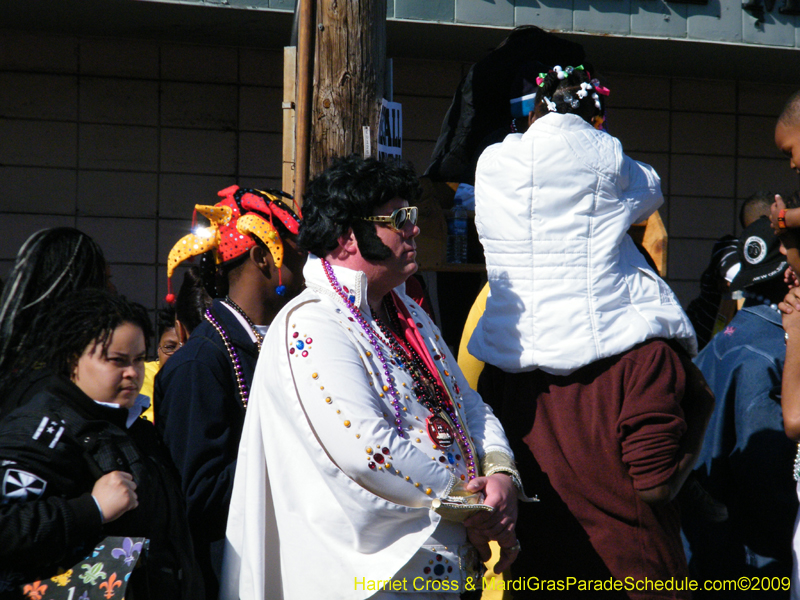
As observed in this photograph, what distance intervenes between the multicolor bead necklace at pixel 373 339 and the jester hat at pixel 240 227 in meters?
0.51

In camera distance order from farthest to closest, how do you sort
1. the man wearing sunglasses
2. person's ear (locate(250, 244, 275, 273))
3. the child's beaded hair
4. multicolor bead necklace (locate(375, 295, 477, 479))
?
1. person's ear (locate(250, 244, 275, 273))
2. the child's beaded hair
3. multicolor bead necklace (locate(375, 295, 477, 479))
4. the man wearing sunglasses

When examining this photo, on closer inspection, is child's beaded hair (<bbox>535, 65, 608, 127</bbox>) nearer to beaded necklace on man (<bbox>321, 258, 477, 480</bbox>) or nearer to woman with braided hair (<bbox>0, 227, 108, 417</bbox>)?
beaded necklace on man (<bbox>321, 258, 477, 480</bbox>)

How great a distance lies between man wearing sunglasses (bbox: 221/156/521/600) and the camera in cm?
206

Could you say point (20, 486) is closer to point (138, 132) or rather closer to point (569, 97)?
point (569, 97)

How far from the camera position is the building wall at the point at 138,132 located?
5445mm

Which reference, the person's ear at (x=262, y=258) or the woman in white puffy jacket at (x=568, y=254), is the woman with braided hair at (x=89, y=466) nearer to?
the person's ear at (x=262, y=258)

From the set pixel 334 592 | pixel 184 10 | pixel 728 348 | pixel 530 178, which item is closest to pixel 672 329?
pixel 530 178

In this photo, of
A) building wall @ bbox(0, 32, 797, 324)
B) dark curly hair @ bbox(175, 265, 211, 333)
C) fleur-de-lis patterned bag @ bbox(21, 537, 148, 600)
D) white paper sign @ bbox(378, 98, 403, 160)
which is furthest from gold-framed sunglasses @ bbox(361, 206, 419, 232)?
building wall @ bbox(0, 32, 797, 324)

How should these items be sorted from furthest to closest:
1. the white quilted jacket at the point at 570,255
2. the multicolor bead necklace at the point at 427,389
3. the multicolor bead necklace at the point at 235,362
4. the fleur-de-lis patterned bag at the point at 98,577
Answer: the multicolor bead necklace at the point at 235,362
the white quilted jacket at the point at 570,255
the multicolor bead necklace at the point at 427,389
the fleur-de-lis patterned bag at the point at 98,577

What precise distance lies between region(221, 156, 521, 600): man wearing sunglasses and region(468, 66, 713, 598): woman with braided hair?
25 centimetres

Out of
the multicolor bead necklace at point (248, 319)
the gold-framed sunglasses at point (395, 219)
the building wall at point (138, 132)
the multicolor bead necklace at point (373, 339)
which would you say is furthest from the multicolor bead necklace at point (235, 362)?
the building wall at point (138, 132)

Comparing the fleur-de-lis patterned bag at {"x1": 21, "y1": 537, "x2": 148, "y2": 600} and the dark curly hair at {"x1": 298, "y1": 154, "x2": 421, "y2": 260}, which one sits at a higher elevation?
the dark curly hair at {"x1": 298, "y1": 154, "x2": 421, "y2": 260}

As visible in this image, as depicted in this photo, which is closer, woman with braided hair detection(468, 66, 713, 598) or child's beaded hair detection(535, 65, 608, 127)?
woman with braided hair detection(468, 66, 713, 598)

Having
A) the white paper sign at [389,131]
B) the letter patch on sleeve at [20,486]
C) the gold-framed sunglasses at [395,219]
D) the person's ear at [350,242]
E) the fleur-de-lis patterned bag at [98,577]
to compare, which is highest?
the white paper sign at [389,131]
